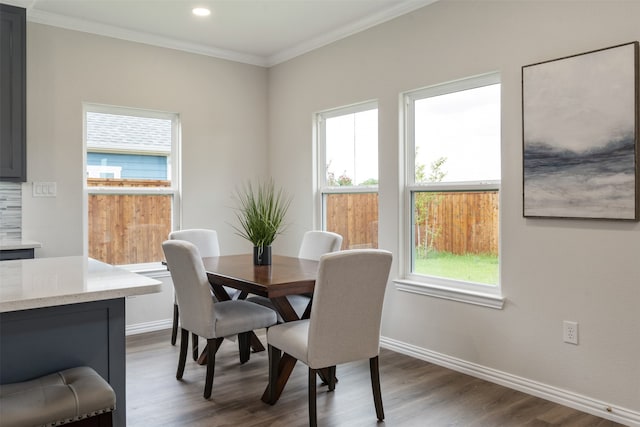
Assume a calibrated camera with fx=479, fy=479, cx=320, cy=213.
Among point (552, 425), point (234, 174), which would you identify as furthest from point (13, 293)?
point (234, 174)

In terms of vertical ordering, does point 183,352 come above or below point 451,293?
below

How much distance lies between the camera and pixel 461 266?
344 cm

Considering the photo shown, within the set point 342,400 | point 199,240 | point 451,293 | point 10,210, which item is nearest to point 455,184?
point 451,293

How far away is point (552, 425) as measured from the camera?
2496 millimetres

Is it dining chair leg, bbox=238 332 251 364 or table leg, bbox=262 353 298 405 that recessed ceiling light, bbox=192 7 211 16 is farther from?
table leg, bbox=262 353 298 405

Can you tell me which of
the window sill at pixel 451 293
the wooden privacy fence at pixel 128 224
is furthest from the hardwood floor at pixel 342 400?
the wooden privacy fence at pixel 128 224

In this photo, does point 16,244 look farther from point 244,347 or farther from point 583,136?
point 583,136

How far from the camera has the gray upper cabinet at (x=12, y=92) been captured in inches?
135

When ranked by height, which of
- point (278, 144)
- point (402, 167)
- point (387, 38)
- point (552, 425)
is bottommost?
point (552, 425)

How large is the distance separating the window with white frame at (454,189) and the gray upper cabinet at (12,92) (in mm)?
2885

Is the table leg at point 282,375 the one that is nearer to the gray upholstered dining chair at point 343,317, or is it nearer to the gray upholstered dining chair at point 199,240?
the gray upholstered dining chair at point 343,317

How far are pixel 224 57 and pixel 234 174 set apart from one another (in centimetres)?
118

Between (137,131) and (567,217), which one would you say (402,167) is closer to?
(567,217)

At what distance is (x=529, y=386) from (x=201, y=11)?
3564mm
